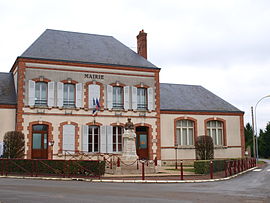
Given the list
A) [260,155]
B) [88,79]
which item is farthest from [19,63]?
[260,155]

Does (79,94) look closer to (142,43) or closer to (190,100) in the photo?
(142,43)

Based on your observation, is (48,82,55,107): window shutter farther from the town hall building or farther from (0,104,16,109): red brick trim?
(0,104,16,109): red brick trim

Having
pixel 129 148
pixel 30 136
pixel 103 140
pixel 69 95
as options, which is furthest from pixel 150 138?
pixel 30 136

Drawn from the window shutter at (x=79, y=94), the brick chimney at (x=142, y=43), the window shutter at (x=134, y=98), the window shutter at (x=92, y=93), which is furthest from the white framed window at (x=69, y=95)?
the brick chimney at (x=142, y=43)

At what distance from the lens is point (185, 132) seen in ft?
84.4

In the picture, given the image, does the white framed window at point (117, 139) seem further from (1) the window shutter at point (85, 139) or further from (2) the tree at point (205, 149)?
(2) the tree at point (205, 149)

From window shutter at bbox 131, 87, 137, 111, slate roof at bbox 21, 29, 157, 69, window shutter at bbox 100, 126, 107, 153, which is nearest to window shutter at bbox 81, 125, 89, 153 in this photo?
window shutter at bbox 100, 126, 107, 153

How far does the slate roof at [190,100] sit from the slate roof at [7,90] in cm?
986

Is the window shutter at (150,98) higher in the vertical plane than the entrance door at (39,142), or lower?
higher

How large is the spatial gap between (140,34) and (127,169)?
39.3 feet

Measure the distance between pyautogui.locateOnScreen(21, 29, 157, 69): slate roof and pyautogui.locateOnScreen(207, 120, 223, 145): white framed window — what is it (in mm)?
6433

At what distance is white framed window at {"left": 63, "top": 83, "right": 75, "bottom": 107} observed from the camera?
21.8 metres

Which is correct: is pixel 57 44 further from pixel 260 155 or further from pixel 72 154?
pixel 260 155

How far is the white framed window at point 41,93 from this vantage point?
21219 mm
